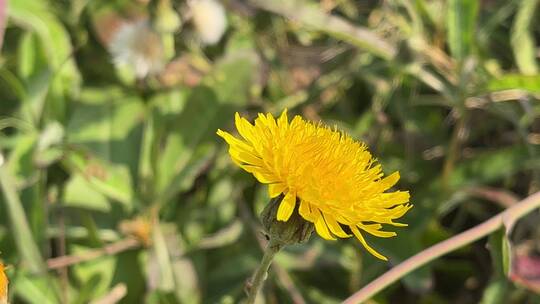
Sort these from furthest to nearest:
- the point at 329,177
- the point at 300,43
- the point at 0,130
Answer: the point at 300,43
the point at 0,130
the point at 329,177

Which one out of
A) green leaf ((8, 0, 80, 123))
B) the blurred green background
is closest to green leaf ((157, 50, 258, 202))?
the blurred green background

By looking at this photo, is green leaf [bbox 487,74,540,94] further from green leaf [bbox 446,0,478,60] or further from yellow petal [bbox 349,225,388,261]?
yellow petal [bbox 349,225,388,261]

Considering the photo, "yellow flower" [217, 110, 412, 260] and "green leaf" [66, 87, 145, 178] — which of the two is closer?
"yellow flower" [217, 110, 412, 260]

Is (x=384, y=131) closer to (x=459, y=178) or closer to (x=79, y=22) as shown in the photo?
(x=459, y=178)

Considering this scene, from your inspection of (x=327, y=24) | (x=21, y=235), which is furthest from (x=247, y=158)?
(x=327, y=24)

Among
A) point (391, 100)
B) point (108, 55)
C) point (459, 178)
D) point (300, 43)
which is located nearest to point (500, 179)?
point (459, 178)

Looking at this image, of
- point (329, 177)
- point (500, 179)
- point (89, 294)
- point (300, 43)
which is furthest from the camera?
point (300, 43)

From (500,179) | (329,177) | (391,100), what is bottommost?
(500,179)
